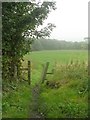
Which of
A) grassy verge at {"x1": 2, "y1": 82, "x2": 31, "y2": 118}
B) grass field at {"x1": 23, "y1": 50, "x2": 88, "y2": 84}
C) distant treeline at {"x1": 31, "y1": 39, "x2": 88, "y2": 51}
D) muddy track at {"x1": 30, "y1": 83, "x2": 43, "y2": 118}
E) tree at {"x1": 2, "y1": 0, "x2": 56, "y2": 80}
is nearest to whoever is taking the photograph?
grassy verge at {"x1": 2, "y1": 82, "x2": 31, "y2": 118}

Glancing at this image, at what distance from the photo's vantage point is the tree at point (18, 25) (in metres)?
13.8

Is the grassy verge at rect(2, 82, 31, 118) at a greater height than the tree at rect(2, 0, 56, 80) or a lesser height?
lesser

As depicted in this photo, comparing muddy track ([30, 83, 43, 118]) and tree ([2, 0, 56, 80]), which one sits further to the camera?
tree ([2, 0, 56, 80])

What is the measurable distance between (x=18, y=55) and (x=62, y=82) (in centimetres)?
292

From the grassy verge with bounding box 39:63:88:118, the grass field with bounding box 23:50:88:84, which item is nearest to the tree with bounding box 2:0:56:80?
the grassy verge with bounding box 39:63:88:118

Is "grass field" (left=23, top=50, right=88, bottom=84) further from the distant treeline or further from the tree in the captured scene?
the tree

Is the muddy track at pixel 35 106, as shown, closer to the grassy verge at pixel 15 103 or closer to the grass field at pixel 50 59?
the grassy verge at pixel 15 103

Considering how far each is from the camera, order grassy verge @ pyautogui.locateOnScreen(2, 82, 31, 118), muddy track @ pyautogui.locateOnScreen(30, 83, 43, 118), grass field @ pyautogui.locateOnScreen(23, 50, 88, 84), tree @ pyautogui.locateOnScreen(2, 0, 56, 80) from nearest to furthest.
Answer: grassy verge @ pyautogui.locateOnScreen(2, 82, 31, 118) < muddy track @ pyautogui.locateOnScreen(30, 83, 43, 118) < tree @ pyautogui.locateOnScreen(2, 0, 56, 80) < grass field @ pyautogui.locateOnScreen(23, 50, 88, 84)

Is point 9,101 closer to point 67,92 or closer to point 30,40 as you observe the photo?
point 67,92

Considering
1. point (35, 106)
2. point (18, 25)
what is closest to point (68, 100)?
point (35, 106)

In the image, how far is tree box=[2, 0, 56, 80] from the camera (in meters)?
13.8

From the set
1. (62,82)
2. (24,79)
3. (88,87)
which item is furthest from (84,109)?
(24,79)

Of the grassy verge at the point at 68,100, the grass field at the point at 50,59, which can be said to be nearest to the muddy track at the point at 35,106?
the grassy verge at the point at 68,100

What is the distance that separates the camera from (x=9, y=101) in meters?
12.4
